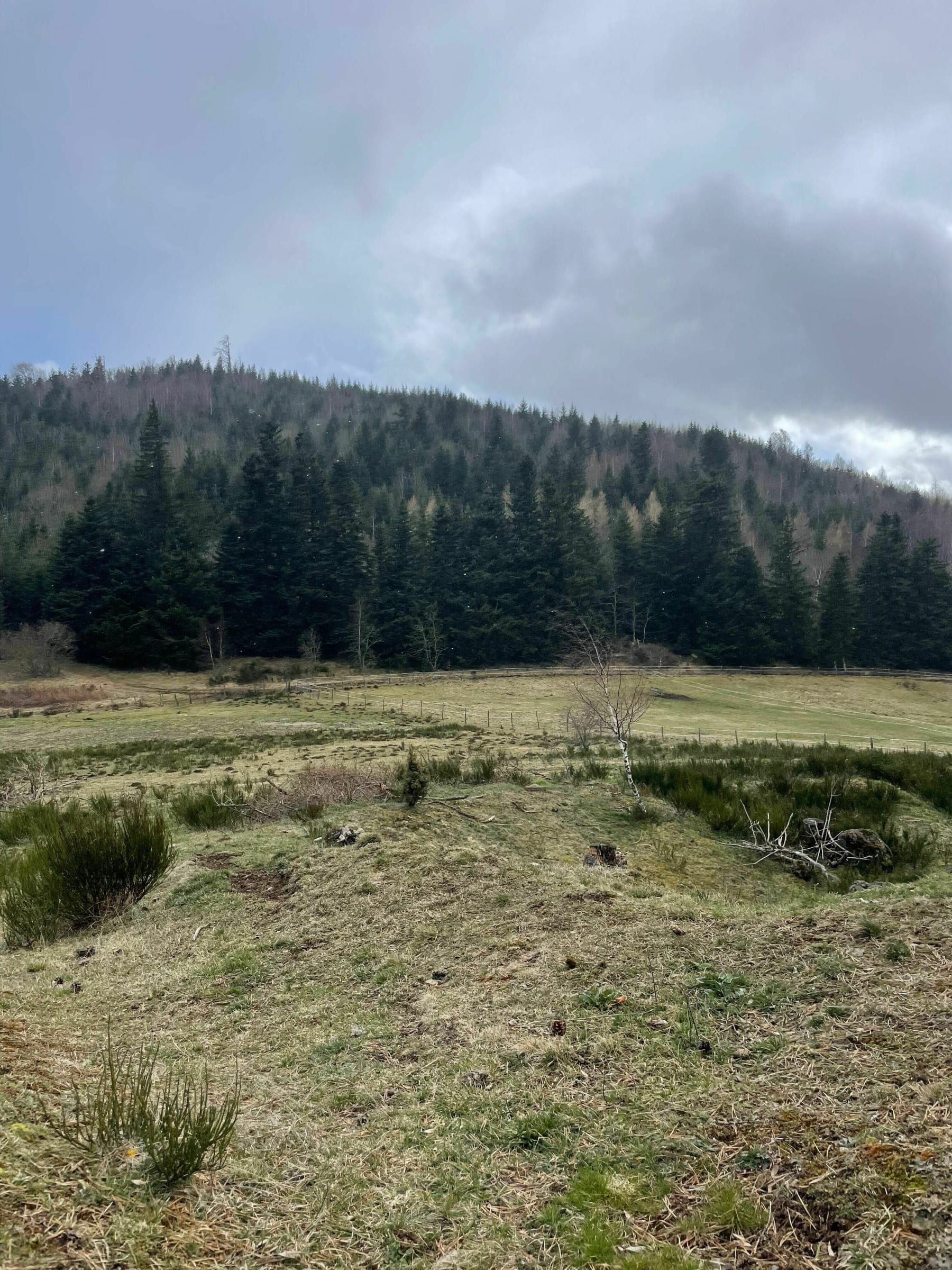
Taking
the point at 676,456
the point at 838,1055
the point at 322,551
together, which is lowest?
the point at 838,1055

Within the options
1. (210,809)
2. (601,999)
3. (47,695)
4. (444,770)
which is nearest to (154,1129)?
(601,999)

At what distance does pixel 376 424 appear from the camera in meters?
144

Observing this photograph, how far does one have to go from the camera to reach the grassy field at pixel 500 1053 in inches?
114

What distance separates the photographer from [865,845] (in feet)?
33.2

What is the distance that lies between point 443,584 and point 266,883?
5616cm

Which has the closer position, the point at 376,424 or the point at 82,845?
the point at 82,845

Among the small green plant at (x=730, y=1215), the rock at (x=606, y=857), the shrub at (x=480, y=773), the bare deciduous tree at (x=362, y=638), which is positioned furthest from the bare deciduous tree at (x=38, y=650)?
the small green plant at (x=730, y=1215)

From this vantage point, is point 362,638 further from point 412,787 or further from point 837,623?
point 412,787

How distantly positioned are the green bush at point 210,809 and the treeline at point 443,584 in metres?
45.0

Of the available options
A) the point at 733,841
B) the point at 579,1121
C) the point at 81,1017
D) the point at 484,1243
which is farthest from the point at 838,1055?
the point at 733,841

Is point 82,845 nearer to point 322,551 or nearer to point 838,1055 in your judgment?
point 838,1055

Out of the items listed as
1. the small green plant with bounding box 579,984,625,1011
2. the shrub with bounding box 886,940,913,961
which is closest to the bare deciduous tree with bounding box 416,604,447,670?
the small green plant with bounding box 579,984,625,1011

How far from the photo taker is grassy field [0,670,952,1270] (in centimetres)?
290

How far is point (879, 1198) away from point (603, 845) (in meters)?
6.41
